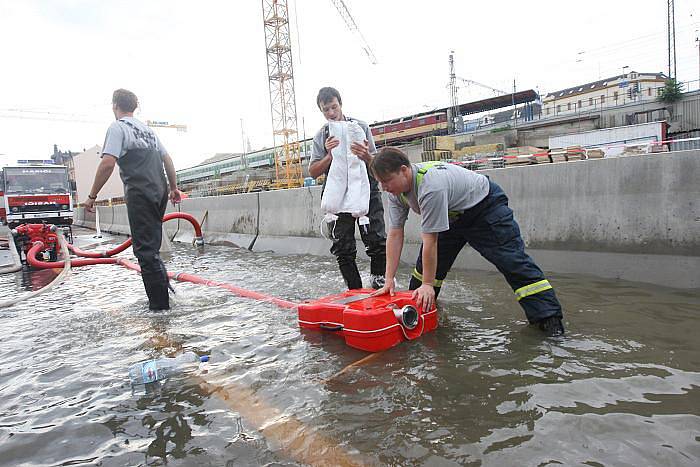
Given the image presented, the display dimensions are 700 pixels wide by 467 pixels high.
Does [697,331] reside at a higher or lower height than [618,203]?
lower

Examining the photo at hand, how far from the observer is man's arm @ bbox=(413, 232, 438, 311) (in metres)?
2.80

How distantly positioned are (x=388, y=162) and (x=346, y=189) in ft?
3.59

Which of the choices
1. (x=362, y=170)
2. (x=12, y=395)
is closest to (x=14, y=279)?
(x=12, y=395)

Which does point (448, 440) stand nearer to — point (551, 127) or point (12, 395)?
point (12, 395)

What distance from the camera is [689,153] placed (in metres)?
3.69

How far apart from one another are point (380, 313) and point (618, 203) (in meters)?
2.86

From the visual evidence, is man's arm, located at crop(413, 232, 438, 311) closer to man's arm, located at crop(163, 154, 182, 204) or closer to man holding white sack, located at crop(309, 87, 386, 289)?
man holding white sack, located at crop(309, 87, 386, 289)

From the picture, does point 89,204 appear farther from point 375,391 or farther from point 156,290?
point 375,391

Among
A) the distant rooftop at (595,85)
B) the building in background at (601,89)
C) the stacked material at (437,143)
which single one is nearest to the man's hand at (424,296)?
the stacked material at (437,143)

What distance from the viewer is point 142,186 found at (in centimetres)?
397

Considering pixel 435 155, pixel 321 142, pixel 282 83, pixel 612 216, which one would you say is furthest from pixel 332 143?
pixel 282 83

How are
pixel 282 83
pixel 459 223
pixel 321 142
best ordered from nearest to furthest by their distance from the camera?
1. pixel 459 223
2. pixel 321 142
3. pixel 282 83

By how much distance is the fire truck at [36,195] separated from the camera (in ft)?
53.0

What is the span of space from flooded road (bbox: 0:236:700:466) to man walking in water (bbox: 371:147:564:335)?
24cm
